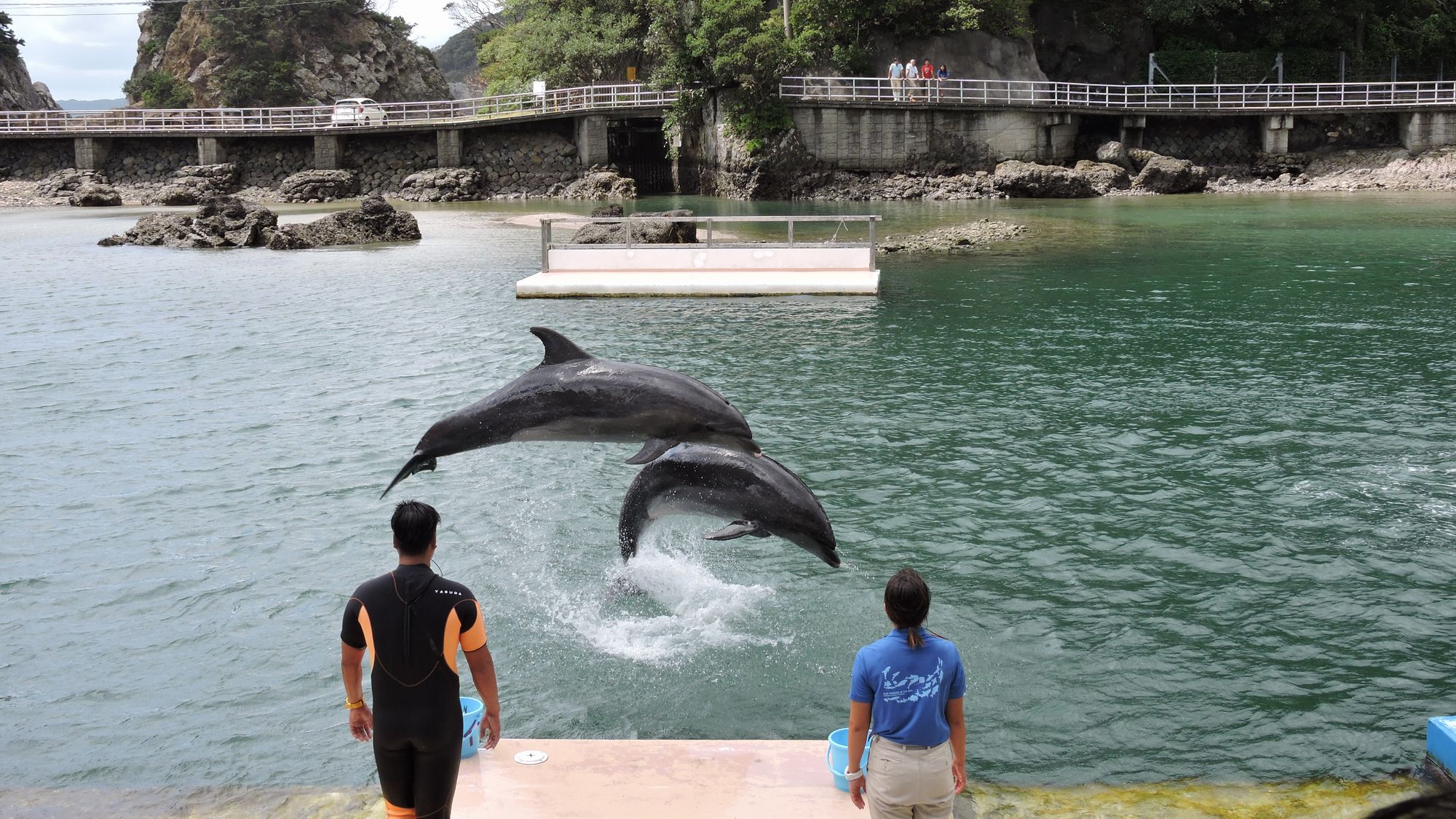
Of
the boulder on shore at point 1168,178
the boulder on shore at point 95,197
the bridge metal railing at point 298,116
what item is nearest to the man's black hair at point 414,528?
the boulder on shore at point 1168,178

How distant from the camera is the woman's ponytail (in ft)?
15.3

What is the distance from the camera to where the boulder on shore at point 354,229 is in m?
33.3

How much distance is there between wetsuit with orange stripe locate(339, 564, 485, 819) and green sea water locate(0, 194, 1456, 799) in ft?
6.57

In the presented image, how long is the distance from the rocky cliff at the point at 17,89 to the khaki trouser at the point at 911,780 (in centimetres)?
8252

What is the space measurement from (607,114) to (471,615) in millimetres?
53391

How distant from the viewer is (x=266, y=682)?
7.83 meters

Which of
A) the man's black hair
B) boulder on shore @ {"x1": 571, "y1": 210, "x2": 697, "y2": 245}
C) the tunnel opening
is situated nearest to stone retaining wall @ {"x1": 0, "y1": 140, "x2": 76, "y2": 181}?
the tunnel opening

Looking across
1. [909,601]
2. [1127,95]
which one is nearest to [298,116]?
[1127,95]

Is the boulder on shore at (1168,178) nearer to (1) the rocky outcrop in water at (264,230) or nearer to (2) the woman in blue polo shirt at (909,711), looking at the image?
(1) the rocky outcrop in water at (264,230)

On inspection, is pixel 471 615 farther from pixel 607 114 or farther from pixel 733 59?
pixel 607 114

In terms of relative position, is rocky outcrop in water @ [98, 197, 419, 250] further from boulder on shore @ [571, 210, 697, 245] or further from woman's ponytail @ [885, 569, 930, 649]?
woman's ponytail @ [885, 569, 930, 649]

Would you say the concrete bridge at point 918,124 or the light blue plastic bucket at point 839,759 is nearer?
the light blue plastic bucket at point 839,759

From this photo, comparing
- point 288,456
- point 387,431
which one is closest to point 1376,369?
point 387,431

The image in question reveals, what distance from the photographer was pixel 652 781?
604 centimetres
